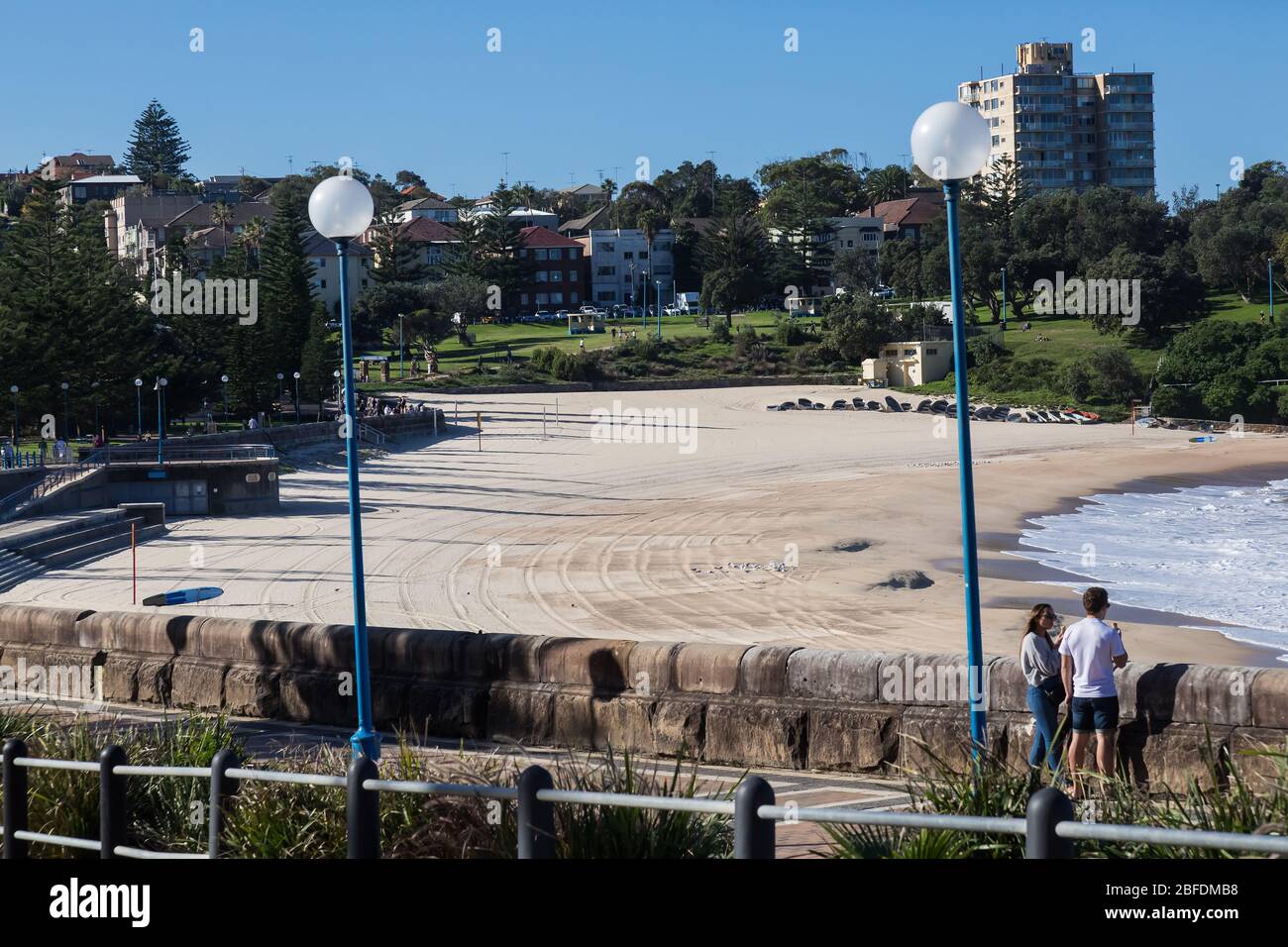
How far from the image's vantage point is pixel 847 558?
25000mm

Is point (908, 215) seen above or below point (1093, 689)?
above

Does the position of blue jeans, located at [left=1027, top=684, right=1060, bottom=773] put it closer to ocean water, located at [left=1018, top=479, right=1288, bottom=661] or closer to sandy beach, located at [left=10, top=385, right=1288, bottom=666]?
sandy beach, located at [left=10, top=385, right=1288, bottom=666]

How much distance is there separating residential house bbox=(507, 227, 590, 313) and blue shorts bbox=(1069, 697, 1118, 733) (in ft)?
283

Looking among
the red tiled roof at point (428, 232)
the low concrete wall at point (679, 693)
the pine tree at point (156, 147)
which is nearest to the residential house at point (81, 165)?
the pine tree at point (156, 147)

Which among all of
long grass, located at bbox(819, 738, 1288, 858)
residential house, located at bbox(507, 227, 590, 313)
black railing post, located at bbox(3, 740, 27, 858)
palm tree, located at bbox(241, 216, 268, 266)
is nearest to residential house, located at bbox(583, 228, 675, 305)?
residential house, located at bbox(507, 227, 590, 313)

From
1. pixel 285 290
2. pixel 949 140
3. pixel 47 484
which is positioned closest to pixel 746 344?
pixel 285 290

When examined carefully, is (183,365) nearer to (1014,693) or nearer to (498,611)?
(498,611)

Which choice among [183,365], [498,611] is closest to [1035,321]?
[183,365]

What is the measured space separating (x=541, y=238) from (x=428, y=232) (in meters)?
7.62

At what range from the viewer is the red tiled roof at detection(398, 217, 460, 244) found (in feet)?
308

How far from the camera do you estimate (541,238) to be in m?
94.4

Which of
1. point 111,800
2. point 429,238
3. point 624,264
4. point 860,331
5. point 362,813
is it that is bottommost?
point 111,800

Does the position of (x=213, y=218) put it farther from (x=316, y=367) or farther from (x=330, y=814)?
(x=330, y=814)
